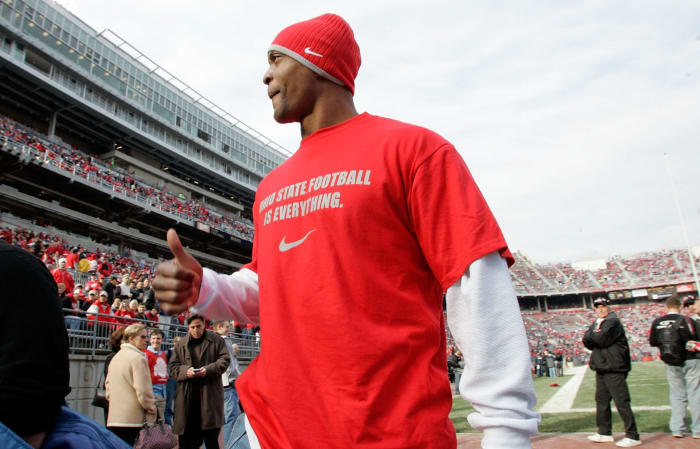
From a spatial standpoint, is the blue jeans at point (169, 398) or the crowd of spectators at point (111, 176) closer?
the blue jeans at point (169, 398)

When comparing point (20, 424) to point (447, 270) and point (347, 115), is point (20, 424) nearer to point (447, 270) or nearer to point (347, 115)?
point (447, 270)

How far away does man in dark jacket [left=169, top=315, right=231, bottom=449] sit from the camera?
219 inches

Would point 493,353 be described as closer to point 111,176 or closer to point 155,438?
point 155,438

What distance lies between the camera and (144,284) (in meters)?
14.8

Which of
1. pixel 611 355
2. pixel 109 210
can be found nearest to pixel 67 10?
pixel 109 210

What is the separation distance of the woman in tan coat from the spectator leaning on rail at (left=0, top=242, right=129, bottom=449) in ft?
13.5

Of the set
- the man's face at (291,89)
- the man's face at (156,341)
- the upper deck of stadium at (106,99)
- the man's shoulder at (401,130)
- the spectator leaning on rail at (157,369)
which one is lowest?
the spectator leaning on rail at (157,369)

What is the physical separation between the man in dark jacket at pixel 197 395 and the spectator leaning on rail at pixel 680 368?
5795 mm

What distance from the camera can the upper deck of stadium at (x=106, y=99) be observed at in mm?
32000

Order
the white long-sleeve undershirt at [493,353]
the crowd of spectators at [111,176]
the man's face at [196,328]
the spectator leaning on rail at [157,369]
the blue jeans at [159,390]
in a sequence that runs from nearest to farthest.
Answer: the white long-sleeve undershirt at [493,353]
the man's face at [196,328]
the spectator leaning on rail at [157,369]
the blue jeans at [159,390]
the crowd of spectators at [111,176]

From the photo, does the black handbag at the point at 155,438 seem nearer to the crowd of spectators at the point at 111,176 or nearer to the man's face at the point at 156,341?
the man's face at the point at 156,341

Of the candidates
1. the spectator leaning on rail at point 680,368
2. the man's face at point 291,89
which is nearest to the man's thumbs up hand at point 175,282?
the man's face at point 291,89

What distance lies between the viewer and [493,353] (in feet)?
3.84

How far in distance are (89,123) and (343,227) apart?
42.1 m
